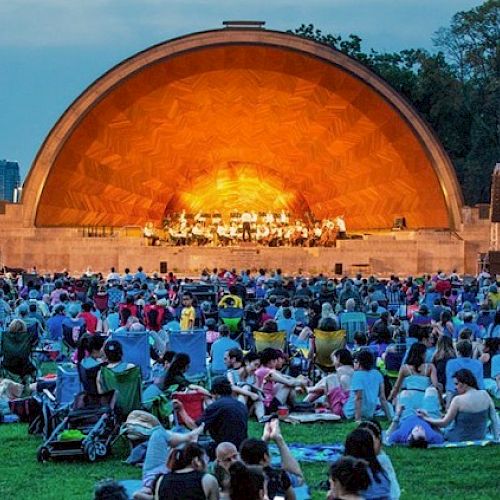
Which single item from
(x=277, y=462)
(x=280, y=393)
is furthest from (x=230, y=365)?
(x=277, y=462)

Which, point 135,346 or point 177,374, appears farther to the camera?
point 135,346

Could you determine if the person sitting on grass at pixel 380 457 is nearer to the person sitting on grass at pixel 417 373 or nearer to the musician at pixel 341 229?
the person sitting on grass at pixel 417 373

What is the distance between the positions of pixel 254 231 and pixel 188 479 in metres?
33.2

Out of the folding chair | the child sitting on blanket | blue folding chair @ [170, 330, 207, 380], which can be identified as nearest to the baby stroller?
the child sitting on blanket

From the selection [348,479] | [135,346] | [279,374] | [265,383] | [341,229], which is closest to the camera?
[348,479]

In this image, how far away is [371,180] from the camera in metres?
40.5

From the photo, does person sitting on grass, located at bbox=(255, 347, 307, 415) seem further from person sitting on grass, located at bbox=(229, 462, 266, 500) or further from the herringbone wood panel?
the herringbone wood panel

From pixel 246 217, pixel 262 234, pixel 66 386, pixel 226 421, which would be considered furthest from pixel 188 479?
pixel 246 217

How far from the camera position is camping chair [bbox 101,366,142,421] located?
9.62m

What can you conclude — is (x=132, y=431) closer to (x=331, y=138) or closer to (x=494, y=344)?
(x=494, y=344)

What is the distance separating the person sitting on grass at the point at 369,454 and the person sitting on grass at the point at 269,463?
0.36 metres

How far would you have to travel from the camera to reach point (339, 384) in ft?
36.8

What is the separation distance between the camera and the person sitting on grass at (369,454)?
6148mm

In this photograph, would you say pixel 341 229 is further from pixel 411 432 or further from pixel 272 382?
pixel 411 432
